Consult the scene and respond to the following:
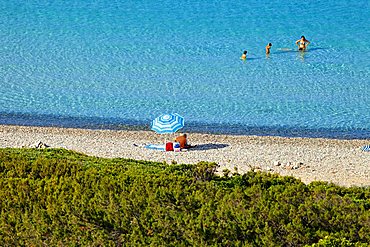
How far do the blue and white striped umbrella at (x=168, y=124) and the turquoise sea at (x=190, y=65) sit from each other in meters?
2.05

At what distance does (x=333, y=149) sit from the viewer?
21.9 metres

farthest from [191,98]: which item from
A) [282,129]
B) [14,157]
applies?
[14,157]

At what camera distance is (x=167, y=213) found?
34.5ft

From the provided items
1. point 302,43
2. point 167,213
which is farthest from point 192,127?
point 167,213

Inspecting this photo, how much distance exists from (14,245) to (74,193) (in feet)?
5.07

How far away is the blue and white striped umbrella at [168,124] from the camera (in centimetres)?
2220

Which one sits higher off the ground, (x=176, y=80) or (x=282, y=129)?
(x=176, y=80)

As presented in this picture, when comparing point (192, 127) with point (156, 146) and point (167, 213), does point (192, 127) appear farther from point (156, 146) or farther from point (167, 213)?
point (167, 213)

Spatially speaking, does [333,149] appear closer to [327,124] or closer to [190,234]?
[327,124]

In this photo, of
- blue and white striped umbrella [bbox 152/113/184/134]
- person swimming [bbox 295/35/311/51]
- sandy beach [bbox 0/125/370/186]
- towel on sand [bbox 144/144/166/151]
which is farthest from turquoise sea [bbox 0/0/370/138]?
towel on sand [bbox 144/144/166/151]

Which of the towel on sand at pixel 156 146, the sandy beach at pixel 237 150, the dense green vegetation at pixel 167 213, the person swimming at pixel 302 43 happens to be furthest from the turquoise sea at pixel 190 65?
the dense green vegetation at pixel 167 213

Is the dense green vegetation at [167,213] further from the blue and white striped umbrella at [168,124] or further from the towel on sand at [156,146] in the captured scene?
the blue and white striped umbrella at [168,124]

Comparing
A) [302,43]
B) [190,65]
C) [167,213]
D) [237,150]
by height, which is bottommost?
[167,213]

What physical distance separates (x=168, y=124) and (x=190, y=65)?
8695 mm
